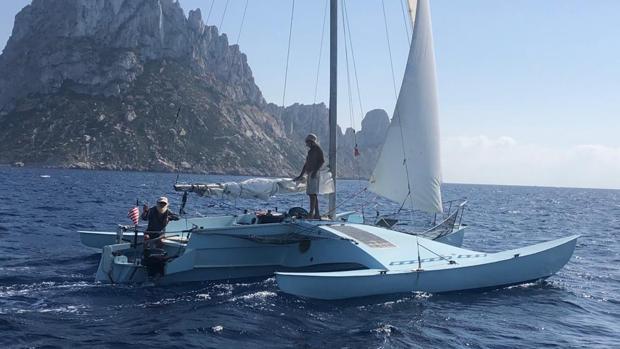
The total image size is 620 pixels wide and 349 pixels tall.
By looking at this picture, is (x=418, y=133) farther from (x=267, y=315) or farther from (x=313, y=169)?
(x=267, y=315)

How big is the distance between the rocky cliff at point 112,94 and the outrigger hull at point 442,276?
11037 centimetres

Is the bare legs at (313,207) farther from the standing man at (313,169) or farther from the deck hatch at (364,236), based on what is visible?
the deck hatch at (364,236)

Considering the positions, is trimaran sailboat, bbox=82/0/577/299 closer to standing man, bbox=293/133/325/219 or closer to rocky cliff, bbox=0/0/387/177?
standing man, bbox=293/133/325/219

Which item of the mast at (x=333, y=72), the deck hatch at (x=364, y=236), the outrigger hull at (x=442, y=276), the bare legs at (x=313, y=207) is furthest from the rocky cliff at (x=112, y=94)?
the outrigger hull at (x=442, y=276)

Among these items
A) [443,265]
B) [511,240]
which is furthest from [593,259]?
[443,265]

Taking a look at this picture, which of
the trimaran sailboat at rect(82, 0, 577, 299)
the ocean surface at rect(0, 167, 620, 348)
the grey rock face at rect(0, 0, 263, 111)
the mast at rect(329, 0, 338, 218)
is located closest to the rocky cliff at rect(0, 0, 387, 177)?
the grey rock face at rect(0, 0, 263, 111)

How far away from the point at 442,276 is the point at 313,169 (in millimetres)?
4411

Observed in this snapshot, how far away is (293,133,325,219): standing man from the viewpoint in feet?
46.4

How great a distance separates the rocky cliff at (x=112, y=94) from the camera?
12581 cm

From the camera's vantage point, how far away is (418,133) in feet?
48.0

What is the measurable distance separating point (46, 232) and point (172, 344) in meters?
14.3

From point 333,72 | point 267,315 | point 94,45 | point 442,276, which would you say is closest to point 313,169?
point 333,72

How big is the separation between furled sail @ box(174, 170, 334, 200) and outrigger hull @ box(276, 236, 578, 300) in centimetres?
361

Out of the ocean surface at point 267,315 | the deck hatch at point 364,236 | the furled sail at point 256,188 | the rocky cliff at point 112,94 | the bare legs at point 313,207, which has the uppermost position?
the rocky cliff at point 112,94
